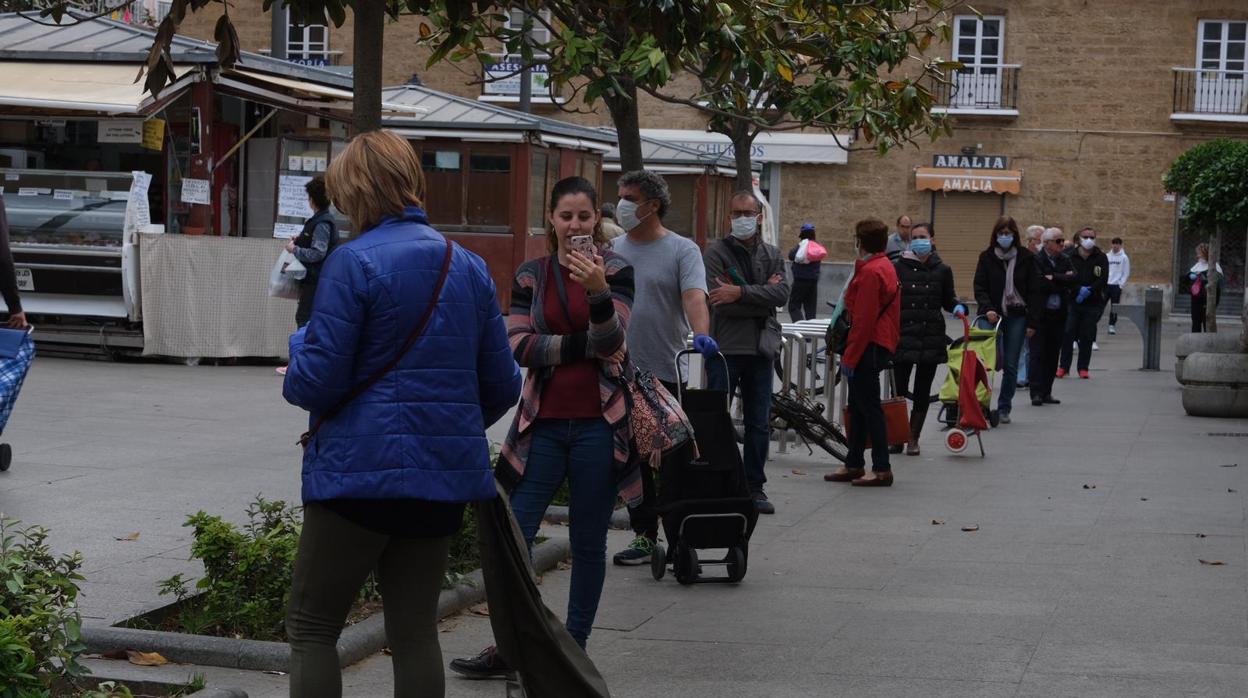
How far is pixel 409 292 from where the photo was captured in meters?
4.11

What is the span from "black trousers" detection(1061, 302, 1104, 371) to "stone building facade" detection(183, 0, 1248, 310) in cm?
1643

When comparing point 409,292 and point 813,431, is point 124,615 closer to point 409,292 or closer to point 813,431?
point 409,292

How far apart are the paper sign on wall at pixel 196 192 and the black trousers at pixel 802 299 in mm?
11580

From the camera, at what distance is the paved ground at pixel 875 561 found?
593 centimetres

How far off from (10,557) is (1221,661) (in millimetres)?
4248

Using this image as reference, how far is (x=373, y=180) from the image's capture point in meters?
4.20

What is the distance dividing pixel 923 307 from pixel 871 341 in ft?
7.91

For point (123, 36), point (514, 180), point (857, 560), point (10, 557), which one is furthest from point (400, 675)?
point (514, 180)

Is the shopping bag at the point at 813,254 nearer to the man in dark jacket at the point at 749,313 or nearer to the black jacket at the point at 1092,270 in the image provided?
the black jacket at the point at 1092,270

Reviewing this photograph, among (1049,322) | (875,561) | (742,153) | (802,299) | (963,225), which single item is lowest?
(875,561)

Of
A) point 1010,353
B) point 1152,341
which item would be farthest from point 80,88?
point 1152,341

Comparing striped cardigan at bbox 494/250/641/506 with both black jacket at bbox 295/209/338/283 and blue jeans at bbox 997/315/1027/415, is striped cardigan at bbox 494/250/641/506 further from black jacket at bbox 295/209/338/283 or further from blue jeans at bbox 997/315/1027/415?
blue jeans at bbox 997/315/1027/415

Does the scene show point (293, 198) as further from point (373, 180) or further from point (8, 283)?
point (373, 180)

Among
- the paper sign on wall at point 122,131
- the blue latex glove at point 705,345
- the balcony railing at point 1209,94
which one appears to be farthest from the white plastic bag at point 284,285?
the balcony railing at point 1209,94
